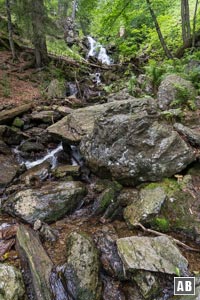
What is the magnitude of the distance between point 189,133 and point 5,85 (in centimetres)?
795

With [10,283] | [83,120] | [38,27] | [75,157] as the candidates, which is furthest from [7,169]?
[38,27]

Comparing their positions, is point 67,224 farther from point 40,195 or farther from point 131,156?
point 131,156

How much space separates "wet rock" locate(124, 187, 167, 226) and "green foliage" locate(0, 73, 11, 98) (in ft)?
23.9

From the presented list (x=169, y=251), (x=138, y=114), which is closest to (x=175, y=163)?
(x=138, y=114)

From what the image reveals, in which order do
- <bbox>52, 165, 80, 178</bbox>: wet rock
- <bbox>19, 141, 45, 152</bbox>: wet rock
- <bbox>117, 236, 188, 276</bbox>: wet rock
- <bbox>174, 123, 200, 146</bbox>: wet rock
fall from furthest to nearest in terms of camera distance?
<bbox>19, 141, 45, 152</bbox>: wet rock → <bbox>52, 165, 80, 178</bbox>: wet rock → <bbox>174, 123, 200, 146</bbox>: wet rock → <bbox>117, 236, 188, 276</bbox>: wet rock

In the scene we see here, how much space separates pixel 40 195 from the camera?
16.4 feet

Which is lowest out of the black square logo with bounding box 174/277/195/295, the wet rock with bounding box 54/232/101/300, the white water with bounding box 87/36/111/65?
the black square logo with bounding box 174/277/195/295

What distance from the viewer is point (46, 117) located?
27.5 ft

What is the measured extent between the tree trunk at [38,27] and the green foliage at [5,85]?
2002 millimetres

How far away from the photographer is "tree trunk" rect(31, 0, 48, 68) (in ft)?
35.6

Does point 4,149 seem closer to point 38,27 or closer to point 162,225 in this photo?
point 162,225

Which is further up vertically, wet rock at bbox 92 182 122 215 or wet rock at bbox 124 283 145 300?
wet rock at bbox 92 182 122 215

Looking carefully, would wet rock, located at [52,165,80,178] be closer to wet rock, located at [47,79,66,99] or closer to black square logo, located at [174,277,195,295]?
black square logo, located at [174,277,195,295]

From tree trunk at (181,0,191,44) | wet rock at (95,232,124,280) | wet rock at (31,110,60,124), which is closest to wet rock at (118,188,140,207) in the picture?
wet rock at (95,232,124,280)
